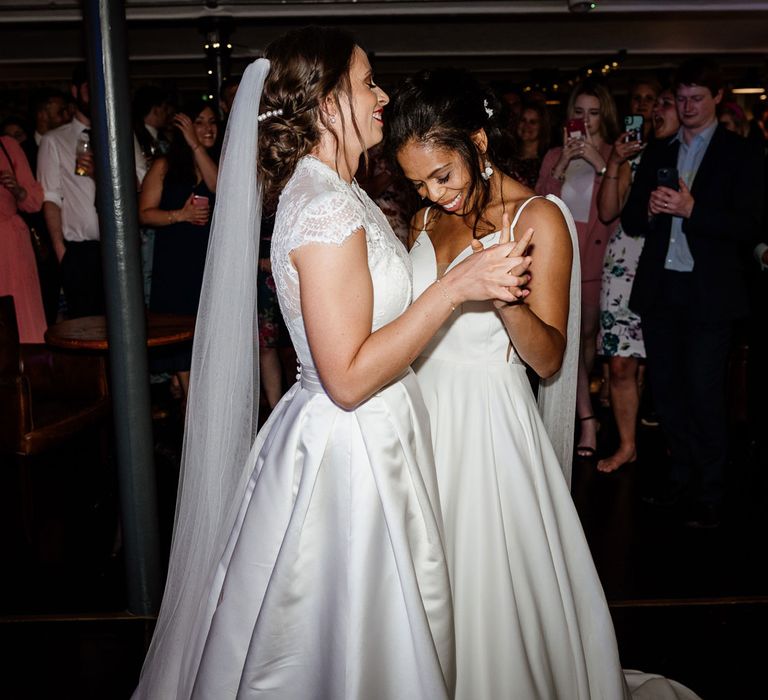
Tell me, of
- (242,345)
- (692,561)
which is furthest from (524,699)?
(692,561)

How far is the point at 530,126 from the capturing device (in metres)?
4.77

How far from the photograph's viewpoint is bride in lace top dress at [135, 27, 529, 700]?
1544 millimetres

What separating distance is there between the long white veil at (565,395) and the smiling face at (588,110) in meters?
2.04

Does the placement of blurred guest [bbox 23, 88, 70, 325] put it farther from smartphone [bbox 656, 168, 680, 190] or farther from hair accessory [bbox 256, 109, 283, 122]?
hair accessory [bbox 256, 109, 283, 122]

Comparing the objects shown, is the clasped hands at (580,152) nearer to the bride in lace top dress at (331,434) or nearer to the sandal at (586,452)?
the sandal at (586,452)

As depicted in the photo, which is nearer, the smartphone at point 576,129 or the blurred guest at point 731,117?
the smartphone at point 576,129

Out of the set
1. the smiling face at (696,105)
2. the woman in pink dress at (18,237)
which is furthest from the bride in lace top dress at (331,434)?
the woman in pink dress at (18,237)

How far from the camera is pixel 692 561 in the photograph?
10.0 feet

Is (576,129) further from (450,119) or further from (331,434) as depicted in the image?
(331,434)

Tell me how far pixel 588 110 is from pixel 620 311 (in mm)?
978

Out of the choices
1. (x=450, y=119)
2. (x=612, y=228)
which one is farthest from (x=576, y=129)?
(x=450, y=119)

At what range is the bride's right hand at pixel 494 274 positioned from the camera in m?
1.50

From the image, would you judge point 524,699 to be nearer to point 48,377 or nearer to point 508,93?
point 48,377

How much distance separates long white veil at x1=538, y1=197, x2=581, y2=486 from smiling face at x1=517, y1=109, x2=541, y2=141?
8.92ft
